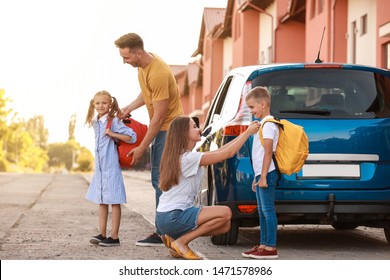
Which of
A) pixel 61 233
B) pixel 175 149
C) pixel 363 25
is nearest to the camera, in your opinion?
pixel 175 149

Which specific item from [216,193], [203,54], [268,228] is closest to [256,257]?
[268,228]

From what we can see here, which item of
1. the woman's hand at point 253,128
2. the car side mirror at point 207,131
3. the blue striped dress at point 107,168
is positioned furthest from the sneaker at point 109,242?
the woman's hand at point 253,128

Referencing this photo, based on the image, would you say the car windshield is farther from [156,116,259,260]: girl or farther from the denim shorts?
the denim shorts

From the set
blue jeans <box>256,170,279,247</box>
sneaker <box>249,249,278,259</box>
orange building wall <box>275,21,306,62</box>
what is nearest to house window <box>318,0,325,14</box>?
orange building wall <box>275,21,306,62</box>

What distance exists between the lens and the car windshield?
9.11 meters

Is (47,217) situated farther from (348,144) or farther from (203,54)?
(203,54)

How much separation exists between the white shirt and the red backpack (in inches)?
51.4

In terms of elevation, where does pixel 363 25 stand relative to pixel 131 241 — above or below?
above

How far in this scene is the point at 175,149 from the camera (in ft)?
26.7

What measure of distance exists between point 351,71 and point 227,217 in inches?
77.1

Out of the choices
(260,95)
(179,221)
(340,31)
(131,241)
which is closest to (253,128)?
(260,95)

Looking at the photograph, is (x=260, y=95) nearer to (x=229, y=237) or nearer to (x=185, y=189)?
(x=185, y=189)

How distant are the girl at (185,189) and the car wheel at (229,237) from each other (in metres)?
1.06

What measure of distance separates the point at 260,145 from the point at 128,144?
5.35 feet
